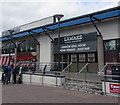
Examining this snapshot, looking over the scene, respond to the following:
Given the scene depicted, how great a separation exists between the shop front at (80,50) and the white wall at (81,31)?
67 centimetres

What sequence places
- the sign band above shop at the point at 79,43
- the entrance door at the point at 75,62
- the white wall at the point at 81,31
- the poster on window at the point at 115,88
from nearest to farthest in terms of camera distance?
the poster on window at the point at 115,88 → the white wall at the point at 81,31 → the sign band above shop at the point at 79,43 → the entrance door at the point at 75,62

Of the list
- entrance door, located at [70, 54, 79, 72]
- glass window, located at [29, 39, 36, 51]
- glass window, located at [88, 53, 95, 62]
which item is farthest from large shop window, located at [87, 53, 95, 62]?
glass window, located at [29, 39, 36, 51]

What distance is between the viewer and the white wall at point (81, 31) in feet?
46.4

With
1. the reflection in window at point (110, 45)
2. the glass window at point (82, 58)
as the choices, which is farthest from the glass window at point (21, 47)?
the reflection in window at point (110, 45)

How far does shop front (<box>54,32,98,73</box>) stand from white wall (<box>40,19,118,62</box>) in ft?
2.19

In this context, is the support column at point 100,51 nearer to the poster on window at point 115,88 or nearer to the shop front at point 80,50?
the shop front at point 80,50

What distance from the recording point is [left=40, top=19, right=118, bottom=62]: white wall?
14143 mm

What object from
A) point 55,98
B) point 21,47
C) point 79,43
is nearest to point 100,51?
Answer: point 79,43

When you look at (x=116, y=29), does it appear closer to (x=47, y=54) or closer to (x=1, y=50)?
(x=47, y=54)

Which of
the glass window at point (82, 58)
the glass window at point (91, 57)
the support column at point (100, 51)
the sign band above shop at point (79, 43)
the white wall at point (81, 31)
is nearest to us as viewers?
the white wall at point (81, 31)

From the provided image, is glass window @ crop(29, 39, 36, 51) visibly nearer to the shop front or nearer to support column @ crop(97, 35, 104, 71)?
the shop front

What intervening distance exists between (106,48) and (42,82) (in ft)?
23.7

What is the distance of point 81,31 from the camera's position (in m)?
16.6

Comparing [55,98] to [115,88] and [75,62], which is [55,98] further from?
[75,62]
